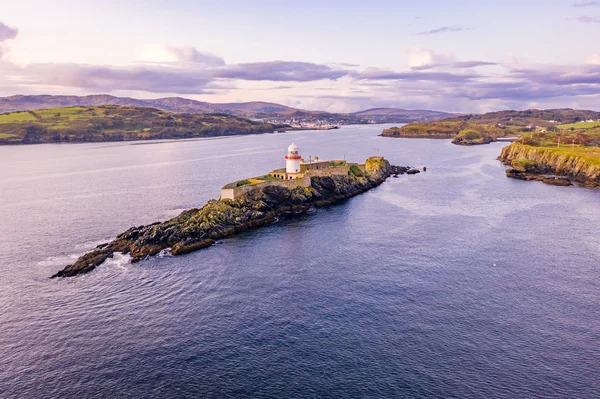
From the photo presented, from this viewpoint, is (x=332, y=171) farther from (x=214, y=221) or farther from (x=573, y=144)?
(x=573, y=144)

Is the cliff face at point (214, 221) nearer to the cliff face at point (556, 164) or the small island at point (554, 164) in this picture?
the small island at point (554, 164)

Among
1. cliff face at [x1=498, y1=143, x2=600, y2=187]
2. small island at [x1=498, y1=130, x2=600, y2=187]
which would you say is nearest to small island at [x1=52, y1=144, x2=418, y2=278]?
small island at [x1=498, y1=130, x2=600, y2=187]

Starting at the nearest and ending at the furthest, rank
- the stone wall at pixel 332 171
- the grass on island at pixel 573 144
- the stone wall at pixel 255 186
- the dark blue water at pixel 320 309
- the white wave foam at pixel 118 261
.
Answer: the dark blue water at pixel 320 309 → the white wave foam at pixel 118 261 → the stone wall at pixel 255 186 → the stone wall at pixel 332 171 → the grass on island at pixel 573 144

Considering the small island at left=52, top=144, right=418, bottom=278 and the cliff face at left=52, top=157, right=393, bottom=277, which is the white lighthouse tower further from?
the cliff face at left=52, top=157, right=393, bottom=277

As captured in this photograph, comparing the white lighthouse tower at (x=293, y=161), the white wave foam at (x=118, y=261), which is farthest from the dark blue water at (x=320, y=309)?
the white lighthouse tower at (x=293, y=161)

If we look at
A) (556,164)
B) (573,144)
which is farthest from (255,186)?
(573,144)

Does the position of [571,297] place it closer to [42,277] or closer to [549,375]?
[549,375]
